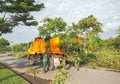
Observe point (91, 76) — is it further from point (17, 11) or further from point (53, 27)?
point (53, 27)

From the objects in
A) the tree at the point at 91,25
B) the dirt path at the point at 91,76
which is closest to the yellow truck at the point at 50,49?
the dirt path at the point at 91,76

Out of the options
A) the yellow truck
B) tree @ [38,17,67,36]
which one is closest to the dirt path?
the yellow truck

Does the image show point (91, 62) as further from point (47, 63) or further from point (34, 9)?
point (34, 9)

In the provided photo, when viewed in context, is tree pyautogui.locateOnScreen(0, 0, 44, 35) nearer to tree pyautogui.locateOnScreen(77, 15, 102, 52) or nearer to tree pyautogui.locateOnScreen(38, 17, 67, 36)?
tree pyautogui.locateOnScreen(38, 17, 67, 36)

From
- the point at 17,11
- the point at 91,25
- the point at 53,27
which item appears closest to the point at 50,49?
the point at 17,11

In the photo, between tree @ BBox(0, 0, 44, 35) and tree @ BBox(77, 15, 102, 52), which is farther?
tree @ BBox(77, 15, 102, 52)

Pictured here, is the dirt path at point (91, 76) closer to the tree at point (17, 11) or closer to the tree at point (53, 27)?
the tree at point (17, 11)

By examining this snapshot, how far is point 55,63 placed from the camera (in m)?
19.1

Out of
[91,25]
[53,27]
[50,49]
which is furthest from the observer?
[91,25]

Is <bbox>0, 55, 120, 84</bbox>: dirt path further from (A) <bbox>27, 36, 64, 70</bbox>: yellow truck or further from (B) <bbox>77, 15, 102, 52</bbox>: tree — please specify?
(B) <bbox>77, 15, 102, 52</bbox>: tree

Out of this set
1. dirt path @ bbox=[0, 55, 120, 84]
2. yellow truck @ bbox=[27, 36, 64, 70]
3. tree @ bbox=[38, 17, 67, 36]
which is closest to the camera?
dirt path @ bbox=[0, 55, 120, 84]

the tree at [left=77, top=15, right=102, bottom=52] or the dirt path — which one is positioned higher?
the tree at [left=77, top=15, right=102, bottom=52]

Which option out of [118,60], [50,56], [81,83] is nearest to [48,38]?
[50,56]

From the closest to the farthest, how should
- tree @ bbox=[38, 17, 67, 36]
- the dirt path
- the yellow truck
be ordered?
the dirt path < the yellow truck < tree @ bbox=[38, 17, 67, 36]
